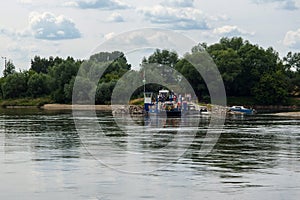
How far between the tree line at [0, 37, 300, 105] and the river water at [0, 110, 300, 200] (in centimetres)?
8428

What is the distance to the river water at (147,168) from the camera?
25.2m

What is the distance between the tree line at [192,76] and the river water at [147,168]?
277 feet

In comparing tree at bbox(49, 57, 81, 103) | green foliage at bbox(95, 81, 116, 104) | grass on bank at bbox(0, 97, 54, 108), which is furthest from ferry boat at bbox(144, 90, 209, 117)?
grass on bank at bbox(0, 97, 54, 108)

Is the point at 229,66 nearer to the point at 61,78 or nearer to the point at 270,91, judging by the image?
the point at 270,91

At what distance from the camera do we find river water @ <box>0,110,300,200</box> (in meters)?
25.2

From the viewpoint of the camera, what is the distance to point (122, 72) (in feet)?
506

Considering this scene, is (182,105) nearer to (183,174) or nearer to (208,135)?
(208,135)

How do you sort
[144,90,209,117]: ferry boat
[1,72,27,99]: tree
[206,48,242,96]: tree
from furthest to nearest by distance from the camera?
1. [1,72,27,99]: tree
2. [206,48,242,96]: tree
3. [144,90,209,117]: ferry boat

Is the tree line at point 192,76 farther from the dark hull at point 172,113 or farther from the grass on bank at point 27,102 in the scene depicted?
the dark hull at point 172,113

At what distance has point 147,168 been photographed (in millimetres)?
31500

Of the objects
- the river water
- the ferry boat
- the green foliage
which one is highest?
the green foliage

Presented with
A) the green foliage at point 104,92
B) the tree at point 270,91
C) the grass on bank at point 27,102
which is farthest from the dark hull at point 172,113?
the grass on bank at point 27,102

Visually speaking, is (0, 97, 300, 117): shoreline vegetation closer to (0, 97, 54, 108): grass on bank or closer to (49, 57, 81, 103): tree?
(0, 97, 54, 108): grass on bank

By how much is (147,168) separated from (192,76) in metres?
113
